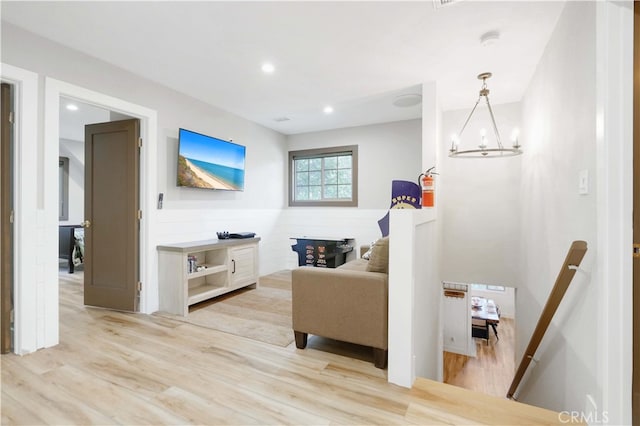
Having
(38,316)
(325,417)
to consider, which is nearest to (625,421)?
(325,417)

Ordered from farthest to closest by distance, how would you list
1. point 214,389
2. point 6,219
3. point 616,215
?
point 6,219, point 214,389, point 616,215

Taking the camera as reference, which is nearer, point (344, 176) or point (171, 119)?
point (171, 119)

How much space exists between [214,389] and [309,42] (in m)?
2.70

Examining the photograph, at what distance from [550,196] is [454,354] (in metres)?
5.06

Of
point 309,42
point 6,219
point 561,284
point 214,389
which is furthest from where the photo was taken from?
point 309,42

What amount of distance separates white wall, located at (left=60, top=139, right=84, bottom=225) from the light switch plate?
8.22 metres

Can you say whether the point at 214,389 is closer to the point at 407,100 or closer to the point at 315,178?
the point at 407,100

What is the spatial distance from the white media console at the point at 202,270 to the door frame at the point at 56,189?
0.50 ft

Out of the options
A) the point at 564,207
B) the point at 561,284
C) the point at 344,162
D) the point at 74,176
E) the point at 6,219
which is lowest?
the point at 561,284

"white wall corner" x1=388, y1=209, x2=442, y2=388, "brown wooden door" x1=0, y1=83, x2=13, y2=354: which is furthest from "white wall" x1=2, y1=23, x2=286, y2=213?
"white wall corner" x1=388, y1=209, x2=442, y2=388

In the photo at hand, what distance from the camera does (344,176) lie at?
17.7 ft

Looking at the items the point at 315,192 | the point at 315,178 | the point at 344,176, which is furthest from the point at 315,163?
the point at 344,176

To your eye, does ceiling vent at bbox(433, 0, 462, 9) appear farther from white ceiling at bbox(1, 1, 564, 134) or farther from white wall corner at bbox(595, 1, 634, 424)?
white wall corner at bbox(595, 1, 634, 424)

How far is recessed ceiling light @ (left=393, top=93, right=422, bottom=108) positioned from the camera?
3670mm
